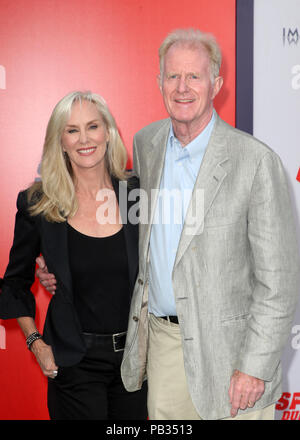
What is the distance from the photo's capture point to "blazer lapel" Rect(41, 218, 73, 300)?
87.9 inches

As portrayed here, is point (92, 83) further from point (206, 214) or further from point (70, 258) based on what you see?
point (206, 214)

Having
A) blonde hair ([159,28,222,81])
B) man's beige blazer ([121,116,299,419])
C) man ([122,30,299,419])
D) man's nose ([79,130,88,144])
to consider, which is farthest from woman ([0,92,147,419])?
blonde hair ([159,28,222,81])

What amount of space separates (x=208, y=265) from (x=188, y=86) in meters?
0.76

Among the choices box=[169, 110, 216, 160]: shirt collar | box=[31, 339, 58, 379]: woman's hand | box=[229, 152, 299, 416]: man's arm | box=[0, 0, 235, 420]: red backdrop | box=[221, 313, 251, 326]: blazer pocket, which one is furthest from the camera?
box=[0, 0, 235, 420]: red backdrop

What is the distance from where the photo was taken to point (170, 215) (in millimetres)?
2133

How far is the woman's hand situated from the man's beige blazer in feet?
2.08

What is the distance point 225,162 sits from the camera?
2012 mm

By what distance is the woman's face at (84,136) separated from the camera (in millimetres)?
2334

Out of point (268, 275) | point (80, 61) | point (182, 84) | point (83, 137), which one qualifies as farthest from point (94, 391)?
point (80, 61)

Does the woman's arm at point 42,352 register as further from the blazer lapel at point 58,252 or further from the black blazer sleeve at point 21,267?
the blazer lapel at point 58,252

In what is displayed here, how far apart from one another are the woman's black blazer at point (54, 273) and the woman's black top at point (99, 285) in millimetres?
32

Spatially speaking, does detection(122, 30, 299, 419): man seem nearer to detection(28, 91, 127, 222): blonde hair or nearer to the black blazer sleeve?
detection(28, 91, 127, 222): blonde hair

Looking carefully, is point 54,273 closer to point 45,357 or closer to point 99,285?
point 99,285
